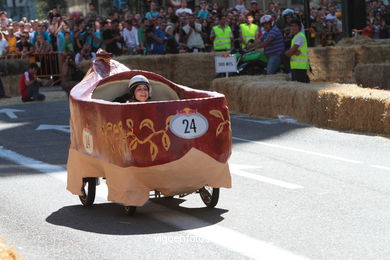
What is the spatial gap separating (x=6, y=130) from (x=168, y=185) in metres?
10.8

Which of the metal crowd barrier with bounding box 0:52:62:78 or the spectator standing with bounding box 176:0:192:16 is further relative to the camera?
the spectator standing with bounding box 176:0:192:16

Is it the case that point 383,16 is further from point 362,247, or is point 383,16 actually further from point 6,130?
point 362,247

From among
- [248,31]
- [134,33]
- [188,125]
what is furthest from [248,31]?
[188,125]

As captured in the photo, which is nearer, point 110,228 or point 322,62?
point 110,228

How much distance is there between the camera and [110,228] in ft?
30.5

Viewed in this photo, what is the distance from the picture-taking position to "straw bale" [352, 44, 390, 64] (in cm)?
2736

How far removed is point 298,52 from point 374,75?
6.46 feet

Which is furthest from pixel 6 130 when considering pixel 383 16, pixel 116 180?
pixel 383 16

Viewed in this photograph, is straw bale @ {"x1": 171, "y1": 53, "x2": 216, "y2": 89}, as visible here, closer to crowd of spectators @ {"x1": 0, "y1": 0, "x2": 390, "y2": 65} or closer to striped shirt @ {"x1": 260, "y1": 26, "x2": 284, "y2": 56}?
crowd of spectators @ {"x1": 0, "y1": 0, "x2": 390, "y2": 65}

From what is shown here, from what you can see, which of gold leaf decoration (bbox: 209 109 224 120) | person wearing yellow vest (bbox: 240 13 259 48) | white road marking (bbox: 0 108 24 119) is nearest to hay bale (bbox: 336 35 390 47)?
person wearing yellow vest (bbox: 240 13 259 48)

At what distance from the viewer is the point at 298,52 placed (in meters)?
21.0

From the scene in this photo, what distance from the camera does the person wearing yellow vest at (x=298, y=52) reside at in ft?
68.0

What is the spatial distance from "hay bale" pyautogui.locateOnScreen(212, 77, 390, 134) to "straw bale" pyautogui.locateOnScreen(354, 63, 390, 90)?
1800 millimetres

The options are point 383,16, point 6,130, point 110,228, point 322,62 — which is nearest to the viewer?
point 110,228
